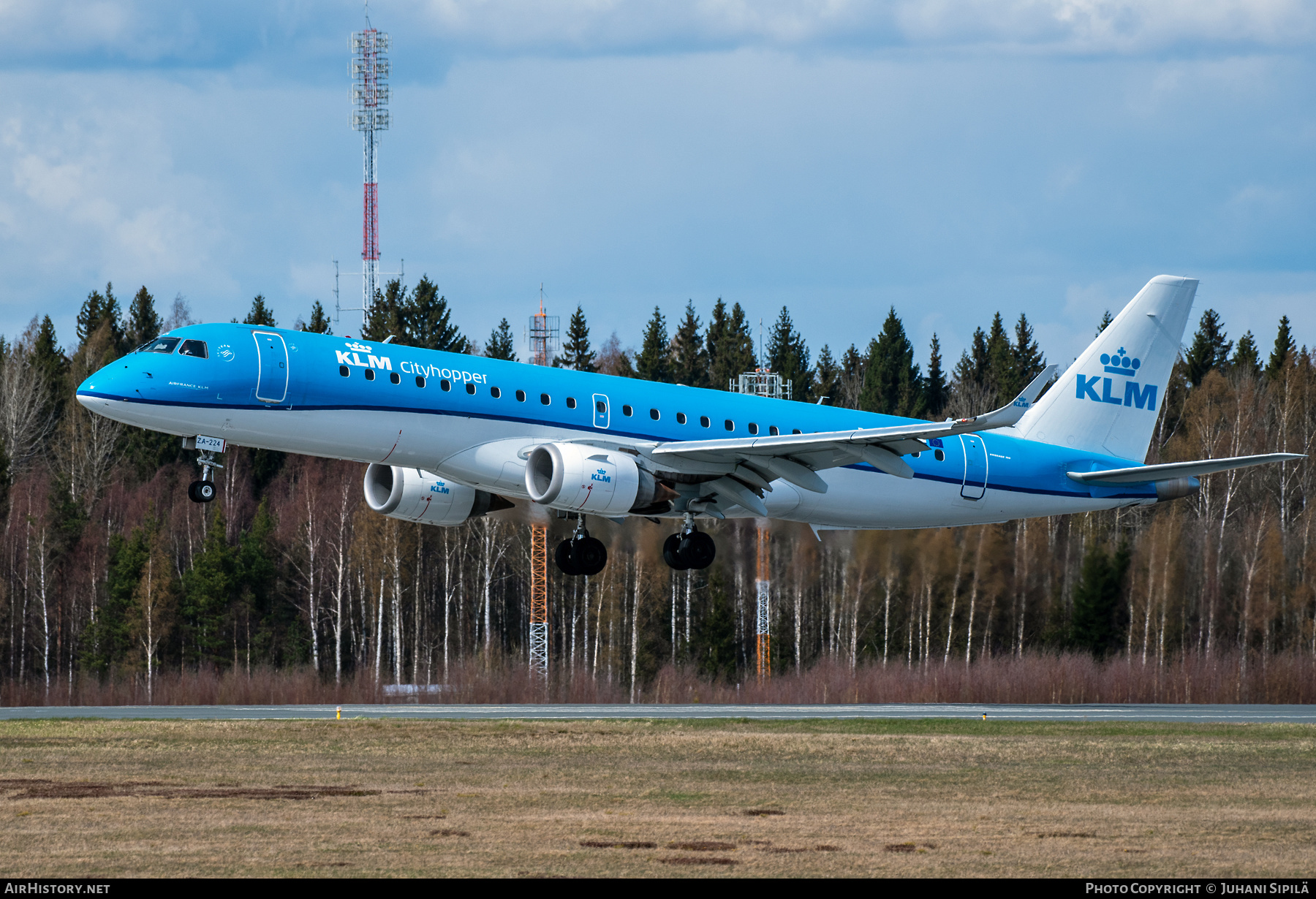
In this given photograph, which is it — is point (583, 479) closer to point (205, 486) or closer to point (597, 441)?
point (597, 441)

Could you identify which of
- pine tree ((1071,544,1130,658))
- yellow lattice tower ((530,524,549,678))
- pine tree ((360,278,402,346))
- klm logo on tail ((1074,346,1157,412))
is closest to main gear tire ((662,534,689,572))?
klm logo on tail ((1074,346,1157,412))

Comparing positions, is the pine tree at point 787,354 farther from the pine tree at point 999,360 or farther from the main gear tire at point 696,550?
the main gear tire at point 696,550

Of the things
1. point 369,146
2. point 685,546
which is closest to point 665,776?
point 685,546

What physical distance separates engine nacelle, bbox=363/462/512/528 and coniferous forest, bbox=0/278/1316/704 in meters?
1.82

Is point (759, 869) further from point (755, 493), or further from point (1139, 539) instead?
point (1139, 539)

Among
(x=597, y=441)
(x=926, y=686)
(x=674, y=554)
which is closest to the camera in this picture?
(x=597, y=441)

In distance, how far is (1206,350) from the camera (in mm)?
105000

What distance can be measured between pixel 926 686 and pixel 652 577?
20.3 meters

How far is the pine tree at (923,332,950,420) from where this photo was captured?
10438 centimetres

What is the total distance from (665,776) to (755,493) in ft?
22.9

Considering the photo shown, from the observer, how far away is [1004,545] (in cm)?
4891

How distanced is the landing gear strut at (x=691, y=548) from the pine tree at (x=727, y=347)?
6459 cm

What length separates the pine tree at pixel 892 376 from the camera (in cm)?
10100

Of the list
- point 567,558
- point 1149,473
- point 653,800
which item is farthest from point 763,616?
point 653,800
